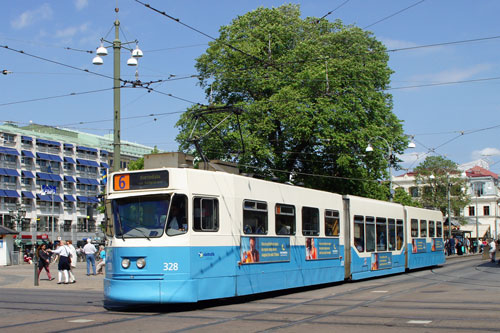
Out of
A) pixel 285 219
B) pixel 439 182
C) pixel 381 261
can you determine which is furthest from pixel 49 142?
pixel 285 219

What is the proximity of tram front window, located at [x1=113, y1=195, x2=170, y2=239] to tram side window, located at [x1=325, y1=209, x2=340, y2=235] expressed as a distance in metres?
7.39

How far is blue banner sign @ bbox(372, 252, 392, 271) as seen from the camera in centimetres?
2280

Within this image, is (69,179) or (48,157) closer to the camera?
(48,157)

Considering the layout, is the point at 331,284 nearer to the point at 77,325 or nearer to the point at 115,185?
the point at 115,185

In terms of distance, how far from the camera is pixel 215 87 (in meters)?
37.6

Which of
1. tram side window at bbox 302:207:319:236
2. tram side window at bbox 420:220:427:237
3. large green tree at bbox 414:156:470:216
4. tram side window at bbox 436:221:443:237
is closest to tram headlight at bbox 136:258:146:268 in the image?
tram side window at bbox 302:207:319:236

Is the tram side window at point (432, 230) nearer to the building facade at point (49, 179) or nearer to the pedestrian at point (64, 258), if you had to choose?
the pedestrian at point (64, 258)

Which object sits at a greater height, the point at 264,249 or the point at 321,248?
the point at 264,249

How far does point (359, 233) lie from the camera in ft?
71.0

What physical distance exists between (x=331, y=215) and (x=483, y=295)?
5.16m

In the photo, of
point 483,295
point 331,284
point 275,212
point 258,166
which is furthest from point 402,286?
point 258,166

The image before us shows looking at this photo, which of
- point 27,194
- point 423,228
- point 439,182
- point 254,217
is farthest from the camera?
point 27,194

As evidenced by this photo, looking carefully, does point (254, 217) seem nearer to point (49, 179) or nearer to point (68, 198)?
Answer: point (49, 179)

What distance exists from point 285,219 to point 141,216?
4.64 metres
